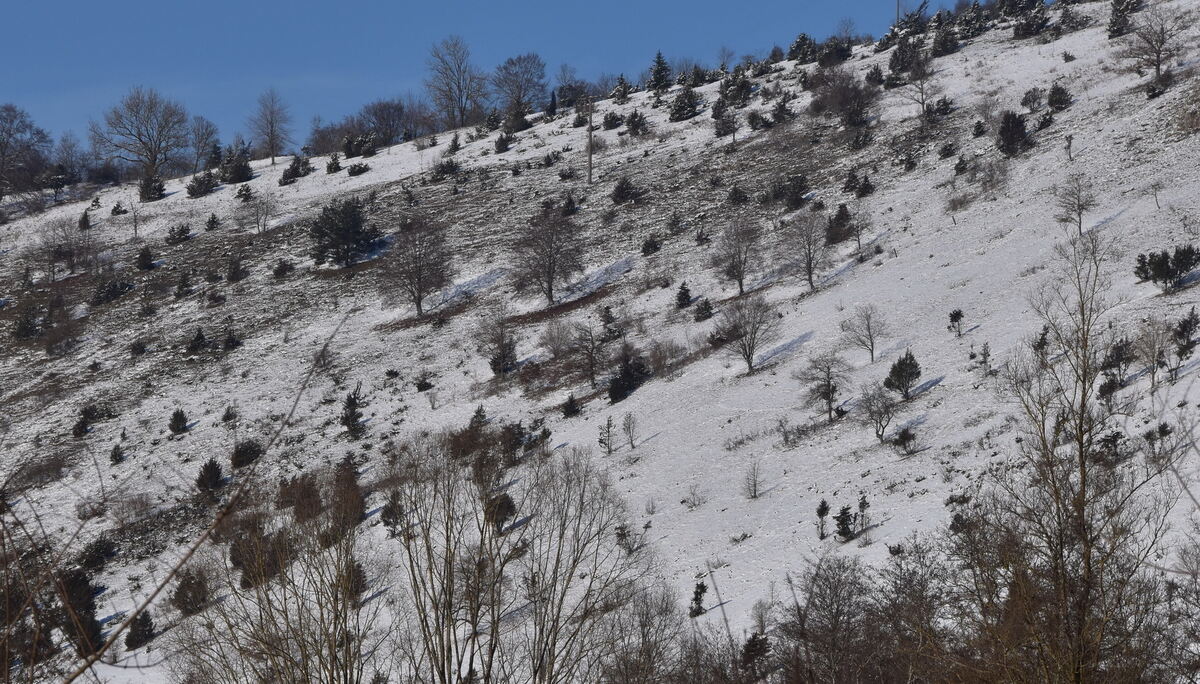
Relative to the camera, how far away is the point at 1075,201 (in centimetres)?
2817

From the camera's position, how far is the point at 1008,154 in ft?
122

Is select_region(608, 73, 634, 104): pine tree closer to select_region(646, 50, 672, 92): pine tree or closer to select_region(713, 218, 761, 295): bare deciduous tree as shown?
select_region(646, 50, 672, 92): pine tree

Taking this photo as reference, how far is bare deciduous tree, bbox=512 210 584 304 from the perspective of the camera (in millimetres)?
37812

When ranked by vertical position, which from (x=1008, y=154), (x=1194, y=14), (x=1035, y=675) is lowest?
(x=1035, y=675)

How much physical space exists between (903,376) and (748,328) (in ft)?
22.2

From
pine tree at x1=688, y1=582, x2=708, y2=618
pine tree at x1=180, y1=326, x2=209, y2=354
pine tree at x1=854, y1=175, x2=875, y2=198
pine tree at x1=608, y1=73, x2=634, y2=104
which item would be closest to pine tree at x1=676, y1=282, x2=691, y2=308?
pine tree at x1=854, y1=175, x2=875, y2=198

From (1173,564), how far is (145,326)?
44364 millimetres

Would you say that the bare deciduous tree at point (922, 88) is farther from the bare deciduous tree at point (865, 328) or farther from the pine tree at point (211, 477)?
the pine tree at point (211, 477)

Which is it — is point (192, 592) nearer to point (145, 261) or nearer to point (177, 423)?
point (177, 423)

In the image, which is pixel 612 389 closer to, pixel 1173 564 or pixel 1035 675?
pixel 1173 564

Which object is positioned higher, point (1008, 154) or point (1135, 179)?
point (1008, 154)

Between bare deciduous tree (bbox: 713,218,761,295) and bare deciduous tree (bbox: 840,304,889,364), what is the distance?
7.19 meters

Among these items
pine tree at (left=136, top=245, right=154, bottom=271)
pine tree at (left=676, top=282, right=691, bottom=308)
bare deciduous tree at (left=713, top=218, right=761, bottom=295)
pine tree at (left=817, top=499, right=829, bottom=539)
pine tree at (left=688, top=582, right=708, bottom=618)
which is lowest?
pine tree at (left=688, top=582, right=708, bottom=618)

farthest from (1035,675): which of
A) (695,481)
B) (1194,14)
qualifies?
(1194,14)
